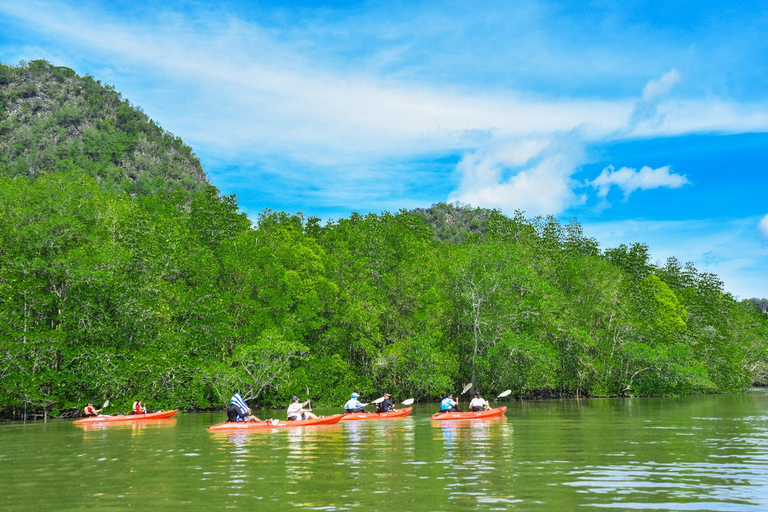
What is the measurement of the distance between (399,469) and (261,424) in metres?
15.3

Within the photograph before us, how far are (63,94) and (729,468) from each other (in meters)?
191

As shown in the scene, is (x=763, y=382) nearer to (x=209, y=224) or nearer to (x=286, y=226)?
(x=286, y=226)

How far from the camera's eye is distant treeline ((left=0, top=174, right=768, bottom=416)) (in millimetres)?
37938

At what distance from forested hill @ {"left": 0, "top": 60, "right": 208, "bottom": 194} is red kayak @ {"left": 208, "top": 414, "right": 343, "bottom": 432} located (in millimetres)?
96579

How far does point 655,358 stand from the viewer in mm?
57375

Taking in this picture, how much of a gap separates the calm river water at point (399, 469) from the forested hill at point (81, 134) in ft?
339

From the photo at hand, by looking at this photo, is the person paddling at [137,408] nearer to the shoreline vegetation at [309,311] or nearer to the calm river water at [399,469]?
the shoreline vegetation at [309,311]

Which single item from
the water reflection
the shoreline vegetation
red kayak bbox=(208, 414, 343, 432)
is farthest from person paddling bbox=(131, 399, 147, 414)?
the water reflection

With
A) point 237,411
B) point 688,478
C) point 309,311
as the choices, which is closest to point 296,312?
point 309,311

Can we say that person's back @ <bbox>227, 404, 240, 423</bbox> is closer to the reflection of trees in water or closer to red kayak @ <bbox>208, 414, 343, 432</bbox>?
red kayak @ <bbox>208, 414, 343, 432</bbox>

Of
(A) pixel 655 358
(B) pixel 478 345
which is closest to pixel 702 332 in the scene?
(A) pixel 655 358

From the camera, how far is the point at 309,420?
94.3ft

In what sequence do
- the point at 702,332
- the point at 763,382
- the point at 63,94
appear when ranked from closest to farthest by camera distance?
the point at 702,332
the point at 763,382
the point at 63,94

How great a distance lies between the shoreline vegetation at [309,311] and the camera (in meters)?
38.0
